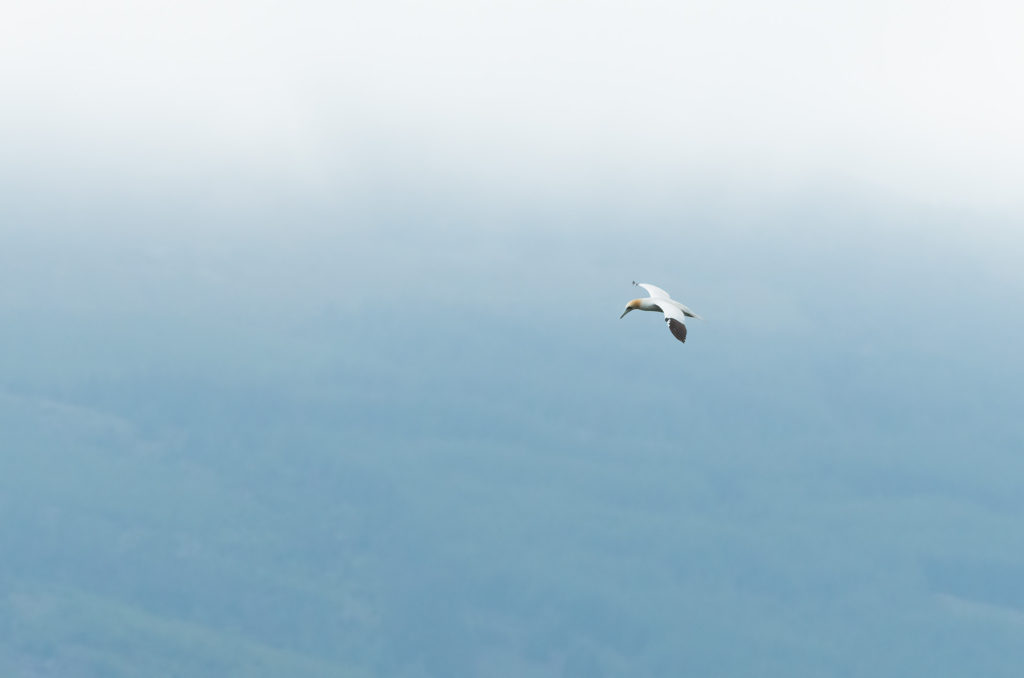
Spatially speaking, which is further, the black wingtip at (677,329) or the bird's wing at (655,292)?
the bird's wing at (655,292)

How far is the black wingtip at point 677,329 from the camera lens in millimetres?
98312

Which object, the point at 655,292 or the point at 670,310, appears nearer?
the point at 670,310

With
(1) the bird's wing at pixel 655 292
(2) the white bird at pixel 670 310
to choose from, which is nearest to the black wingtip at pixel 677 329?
(2) the white bird at pixel 670 310

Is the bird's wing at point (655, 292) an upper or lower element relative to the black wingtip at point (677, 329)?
upper

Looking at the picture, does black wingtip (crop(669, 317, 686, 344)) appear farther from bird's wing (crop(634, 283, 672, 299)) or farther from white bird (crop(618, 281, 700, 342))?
bird's wing (crop(634, 283, 672, 299))

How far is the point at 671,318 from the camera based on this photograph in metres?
101

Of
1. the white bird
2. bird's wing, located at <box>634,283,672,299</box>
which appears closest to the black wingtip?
the white bird

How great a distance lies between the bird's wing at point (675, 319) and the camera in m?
98.9

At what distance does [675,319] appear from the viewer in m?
101

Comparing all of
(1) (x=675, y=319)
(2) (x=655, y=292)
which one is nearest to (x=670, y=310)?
(1) (x=675, y=319)

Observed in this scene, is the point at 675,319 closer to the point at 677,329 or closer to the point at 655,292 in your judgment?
the point at 677,329

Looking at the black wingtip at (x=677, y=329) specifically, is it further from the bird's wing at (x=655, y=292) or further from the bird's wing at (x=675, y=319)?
the bird's wing at (x=655, y=292)

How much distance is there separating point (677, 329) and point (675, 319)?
1.63 metres

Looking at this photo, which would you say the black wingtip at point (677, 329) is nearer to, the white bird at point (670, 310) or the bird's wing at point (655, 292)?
the white bird at point (670, 310)
